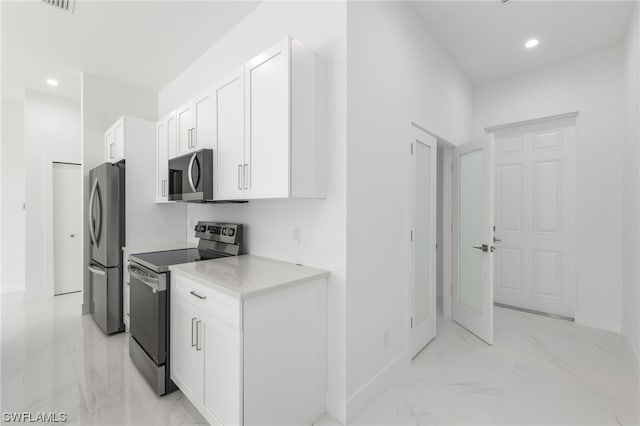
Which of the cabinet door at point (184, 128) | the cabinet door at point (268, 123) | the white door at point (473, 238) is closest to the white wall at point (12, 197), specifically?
the cabinet door at point (184, 128)

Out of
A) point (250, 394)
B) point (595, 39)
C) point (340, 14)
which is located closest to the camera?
point (250, 394)

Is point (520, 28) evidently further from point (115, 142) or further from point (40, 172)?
point (40, 172)

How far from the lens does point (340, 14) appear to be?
1811 mm

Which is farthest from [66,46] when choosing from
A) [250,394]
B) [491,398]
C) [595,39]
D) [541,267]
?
[541,267]

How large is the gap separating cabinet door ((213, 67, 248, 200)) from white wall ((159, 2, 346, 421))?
1.13 feet

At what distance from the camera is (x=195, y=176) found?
7.72 feet

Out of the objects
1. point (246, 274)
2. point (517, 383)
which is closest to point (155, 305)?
point (246, 274)

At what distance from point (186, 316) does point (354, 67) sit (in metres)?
1.90

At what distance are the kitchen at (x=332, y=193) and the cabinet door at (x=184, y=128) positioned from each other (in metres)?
0.02

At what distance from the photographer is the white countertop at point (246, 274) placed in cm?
152

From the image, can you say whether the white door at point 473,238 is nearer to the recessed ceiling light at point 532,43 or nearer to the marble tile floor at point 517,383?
the marble tile floor at point 517,383

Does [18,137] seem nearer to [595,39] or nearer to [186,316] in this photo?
[186,316]

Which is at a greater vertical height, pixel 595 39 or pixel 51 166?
pixel 595 39

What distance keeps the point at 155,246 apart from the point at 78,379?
51.1 inches
